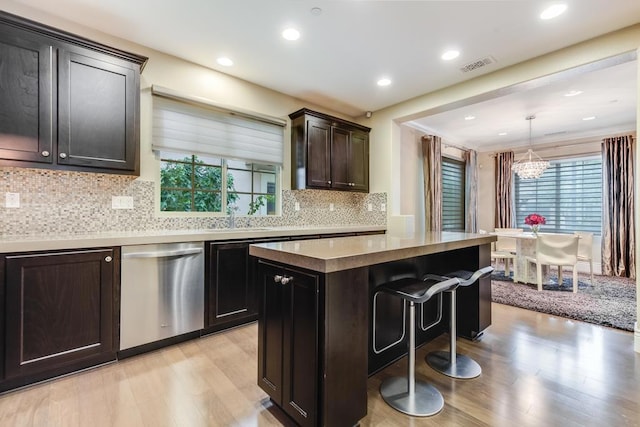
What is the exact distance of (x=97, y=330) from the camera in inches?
83.2

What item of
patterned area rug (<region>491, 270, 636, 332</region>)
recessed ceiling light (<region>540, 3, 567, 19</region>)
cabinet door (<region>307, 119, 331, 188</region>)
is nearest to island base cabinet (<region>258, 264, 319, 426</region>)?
cabinet door (<region>307, 119, 331, 188</region>)

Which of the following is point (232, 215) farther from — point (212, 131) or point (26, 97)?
point (26, 97)

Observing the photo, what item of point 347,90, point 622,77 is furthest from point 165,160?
point 622,77

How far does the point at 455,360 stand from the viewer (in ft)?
7.22

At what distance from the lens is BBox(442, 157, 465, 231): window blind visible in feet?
20.5

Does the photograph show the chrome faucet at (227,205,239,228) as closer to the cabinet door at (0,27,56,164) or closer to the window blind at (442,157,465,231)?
the cabinet door at (0,27,56,164)

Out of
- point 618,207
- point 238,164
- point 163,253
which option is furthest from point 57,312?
point 618,207

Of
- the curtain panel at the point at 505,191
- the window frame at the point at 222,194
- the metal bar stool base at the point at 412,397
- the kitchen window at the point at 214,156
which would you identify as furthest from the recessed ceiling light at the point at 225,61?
the curtain panel at the point at 505,191

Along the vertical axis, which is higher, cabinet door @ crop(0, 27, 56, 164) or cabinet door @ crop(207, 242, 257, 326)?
cabinet door @ crop(0, 27, 56, 164)

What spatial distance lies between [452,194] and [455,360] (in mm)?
4949

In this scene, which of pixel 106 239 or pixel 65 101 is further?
pixel 65 101

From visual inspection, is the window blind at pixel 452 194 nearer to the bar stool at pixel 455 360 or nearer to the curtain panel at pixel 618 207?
the curtain panel at pixel 618 207

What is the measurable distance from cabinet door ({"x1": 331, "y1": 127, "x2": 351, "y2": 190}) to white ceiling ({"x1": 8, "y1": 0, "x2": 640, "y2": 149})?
23.2 inches

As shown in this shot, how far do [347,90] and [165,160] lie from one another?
8.08 ft
